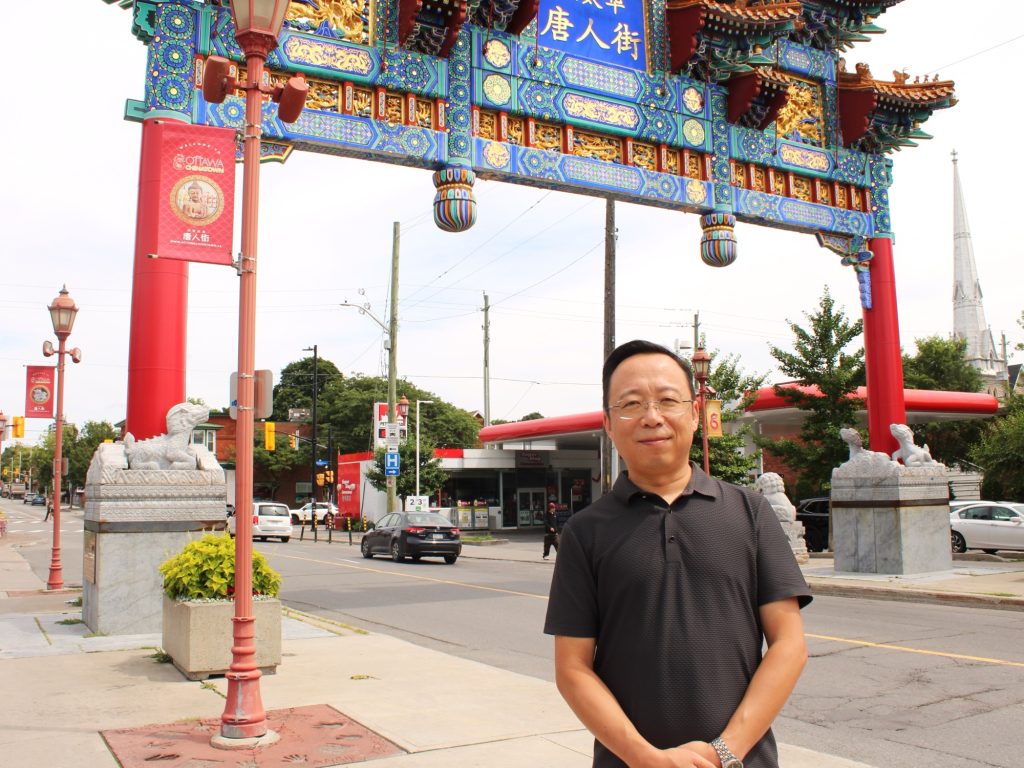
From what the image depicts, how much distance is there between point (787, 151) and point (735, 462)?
1334 cm

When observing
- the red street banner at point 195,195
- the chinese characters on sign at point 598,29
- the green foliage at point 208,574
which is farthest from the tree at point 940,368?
the red street banner at point 195,195

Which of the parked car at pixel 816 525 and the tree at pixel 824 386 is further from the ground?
the tree at pixel 824 386

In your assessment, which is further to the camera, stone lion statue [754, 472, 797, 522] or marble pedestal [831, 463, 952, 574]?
stone lion statue [754, 472, 797, 522]

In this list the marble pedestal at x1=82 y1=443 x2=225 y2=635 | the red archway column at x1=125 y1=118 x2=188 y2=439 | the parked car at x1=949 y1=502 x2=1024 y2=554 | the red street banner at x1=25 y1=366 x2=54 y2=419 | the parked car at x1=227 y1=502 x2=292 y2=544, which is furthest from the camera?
the parked car at x1=227 y1=502 x2=292 y2=544

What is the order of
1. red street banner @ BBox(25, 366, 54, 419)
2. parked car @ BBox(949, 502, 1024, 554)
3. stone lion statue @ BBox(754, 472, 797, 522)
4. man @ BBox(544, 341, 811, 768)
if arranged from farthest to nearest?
parked car @ BBox(949, 502, 1024, 554)
red street banner @ BBox(25, 366, 54, 419)
stone lion statue @ BBox(754, 472, 797, 522)
man @ BBox(544, 341, 811, 768)

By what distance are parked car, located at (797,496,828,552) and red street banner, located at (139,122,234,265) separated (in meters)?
21.8

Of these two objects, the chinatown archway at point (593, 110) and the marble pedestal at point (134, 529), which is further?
the chinatown archway at point (593, 110)

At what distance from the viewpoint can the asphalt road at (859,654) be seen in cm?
641

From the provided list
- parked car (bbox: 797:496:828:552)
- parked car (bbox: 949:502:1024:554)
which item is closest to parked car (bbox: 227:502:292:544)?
parked car (bbox: 797:496:828:552)

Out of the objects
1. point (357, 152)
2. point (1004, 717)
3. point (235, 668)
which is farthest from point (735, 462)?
point (235, 668)

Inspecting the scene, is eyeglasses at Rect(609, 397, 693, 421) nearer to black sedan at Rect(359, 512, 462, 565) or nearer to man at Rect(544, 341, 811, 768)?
man at Rect(544, 341, 811, 768)

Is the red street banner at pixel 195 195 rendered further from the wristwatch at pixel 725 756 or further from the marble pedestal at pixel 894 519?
the marble pedestal at pixel 894 519

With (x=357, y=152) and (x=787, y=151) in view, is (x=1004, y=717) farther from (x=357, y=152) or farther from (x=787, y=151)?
(x=787, y=151)

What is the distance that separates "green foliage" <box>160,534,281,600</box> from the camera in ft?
28.0
